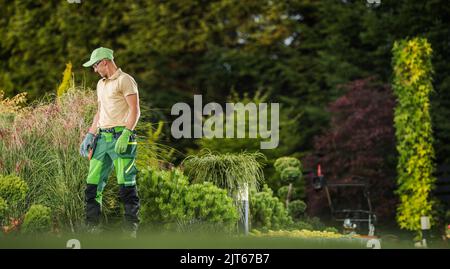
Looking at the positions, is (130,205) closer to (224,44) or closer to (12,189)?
(12,189)

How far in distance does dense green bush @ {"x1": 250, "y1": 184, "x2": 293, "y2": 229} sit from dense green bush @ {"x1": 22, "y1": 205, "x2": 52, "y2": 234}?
261 centimetres

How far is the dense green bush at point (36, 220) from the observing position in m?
7.68

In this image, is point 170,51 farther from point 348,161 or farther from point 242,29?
point 348,161

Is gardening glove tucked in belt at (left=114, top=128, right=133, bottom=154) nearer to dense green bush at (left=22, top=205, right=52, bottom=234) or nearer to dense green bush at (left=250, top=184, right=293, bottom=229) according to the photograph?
dense green bush at (left=22, top=205, right=52, bottom=234)

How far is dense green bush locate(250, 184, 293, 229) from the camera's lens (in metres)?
9.44

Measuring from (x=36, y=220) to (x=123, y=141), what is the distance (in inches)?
59.1

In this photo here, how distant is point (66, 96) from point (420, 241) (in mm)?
6357

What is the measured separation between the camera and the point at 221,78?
58.2ft

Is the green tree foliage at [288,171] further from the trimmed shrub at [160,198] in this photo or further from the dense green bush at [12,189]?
the dense green bush at [12,189]

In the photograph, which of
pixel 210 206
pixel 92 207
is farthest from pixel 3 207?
pixel 210 206

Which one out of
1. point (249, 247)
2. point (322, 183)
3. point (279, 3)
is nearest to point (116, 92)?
point (249, 247)

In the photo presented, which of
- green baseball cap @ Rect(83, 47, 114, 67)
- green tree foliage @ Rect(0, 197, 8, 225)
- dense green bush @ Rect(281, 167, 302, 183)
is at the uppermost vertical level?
green baseball cap @ Rect(83, 47, 114, 67)

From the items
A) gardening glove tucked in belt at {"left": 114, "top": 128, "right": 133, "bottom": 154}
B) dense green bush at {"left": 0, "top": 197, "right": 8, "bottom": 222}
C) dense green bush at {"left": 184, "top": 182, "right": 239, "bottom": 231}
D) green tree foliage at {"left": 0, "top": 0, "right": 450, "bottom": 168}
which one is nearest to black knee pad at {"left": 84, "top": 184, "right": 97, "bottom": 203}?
gardening glove tucked in belt at {"left": 114, "top": 128, "right": 133, "bottom": 154}

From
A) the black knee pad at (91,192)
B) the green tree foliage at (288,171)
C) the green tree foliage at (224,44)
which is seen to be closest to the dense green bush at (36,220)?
the black knee pad at (91,192)
